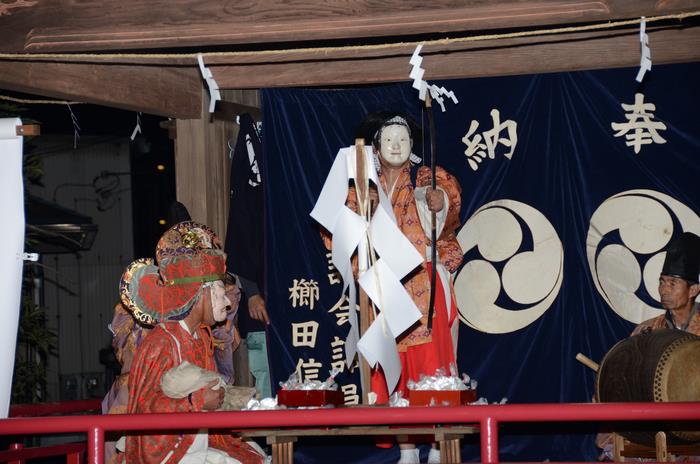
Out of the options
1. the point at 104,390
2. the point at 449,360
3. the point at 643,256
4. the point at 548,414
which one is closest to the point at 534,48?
the point at 643,256

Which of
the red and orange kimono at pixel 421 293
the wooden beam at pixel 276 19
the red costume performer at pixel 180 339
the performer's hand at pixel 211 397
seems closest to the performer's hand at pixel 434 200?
the red and orange kimono at pixel 421 293

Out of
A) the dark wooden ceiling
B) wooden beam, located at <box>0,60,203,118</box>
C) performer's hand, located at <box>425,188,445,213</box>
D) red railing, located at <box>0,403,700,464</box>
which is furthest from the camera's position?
performer's hand, located at <box>425,188,445,213</box>

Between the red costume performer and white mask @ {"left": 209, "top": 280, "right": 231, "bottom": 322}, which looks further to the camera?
white mask @ {"left": 209, "top": 280, "right": 231, "bottom": 322}

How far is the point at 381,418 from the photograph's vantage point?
472 cm

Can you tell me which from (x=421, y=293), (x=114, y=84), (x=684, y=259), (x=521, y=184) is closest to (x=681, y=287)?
(x=684, y=259)

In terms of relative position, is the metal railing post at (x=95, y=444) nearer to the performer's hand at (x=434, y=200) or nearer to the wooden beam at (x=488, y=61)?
the performer's hand at (x=434, y=200)

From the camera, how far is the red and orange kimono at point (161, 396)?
5.56 m

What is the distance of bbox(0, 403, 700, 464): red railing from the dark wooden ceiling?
2.33 metres

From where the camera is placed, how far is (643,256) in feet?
27.5

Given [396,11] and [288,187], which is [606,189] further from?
[396,11]

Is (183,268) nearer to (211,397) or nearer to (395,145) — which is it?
(211,397)

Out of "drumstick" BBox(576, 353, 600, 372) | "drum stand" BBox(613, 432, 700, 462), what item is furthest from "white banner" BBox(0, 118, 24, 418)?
"drumstick" BBox(576, 353, 600, 372)

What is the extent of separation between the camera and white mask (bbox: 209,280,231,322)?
5.93 m

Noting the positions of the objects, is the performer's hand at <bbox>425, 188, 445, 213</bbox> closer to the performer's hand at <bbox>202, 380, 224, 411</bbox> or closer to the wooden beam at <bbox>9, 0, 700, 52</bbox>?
the wooden beam at <bbox>9, 0, 700, 52</bbox>
